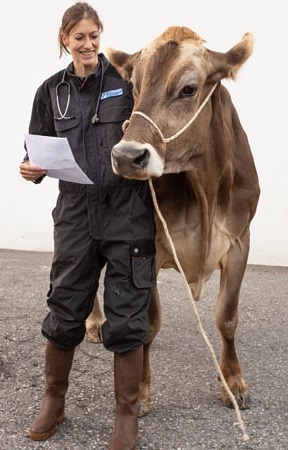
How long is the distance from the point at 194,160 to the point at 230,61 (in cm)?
49

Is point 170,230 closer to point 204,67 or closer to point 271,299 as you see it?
point 204,67

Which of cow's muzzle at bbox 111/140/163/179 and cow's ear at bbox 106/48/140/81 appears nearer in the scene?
cow's muzzle at bbox 111/140/163/179

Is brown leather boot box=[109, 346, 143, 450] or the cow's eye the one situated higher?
the cow's eye

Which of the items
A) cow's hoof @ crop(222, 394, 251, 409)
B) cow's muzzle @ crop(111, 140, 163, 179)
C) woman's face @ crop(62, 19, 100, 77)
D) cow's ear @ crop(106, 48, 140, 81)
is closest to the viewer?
cow's muzzle @ crop(111, 140, 163, 179)

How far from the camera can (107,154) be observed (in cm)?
308

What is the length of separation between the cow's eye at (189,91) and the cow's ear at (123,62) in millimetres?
332

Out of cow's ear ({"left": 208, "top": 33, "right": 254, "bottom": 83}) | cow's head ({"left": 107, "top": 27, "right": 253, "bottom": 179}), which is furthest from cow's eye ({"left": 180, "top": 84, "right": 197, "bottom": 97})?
cow's ear ({"left": 208, "top": 33, "right": 254, "bottom": 83})

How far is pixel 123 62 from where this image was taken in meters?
3.35

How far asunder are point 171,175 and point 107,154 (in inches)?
20.4

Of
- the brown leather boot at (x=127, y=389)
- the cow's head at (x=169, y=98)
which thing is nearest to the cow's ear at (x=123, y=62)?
the cow's head at (x=169, y=98)

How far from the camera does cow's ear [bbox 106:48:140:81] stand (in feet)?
10.7

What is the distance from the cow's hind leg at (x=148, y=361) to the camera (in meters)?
3.52

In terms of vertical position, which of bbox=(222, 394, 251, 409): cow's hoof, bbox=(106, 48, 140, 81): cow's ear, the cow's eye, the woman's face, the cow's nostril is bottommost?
bbox=(222, 394, 251, 409): cow's hoof

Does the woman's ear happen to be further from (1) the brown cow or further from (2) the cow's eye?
(2) the cow's eye
